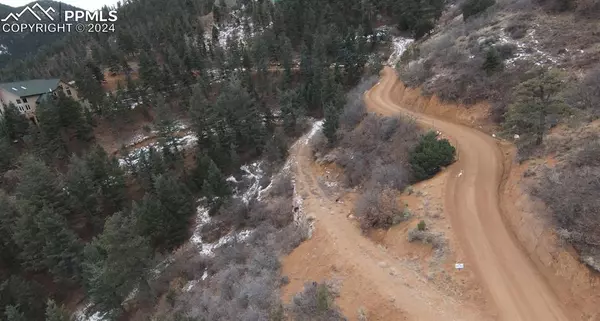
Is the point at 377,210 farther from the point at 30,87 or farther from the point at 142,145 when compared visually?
the point at 30,87

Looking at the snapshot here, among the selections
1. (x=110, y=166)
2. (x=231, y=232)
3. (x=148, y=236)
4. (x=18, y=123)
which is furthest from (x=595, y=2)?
(x=18, y=123)

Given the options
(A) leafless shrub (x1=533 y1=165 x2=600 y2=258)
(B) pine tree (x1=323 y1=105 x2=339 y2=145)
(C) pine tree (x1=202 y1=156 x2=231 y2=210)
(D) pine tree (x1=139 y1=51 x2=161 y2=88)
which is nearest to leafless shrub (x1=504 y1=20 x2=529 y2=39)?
(B) pine tree (x1=323 y1=105 x2=339 y2=145)

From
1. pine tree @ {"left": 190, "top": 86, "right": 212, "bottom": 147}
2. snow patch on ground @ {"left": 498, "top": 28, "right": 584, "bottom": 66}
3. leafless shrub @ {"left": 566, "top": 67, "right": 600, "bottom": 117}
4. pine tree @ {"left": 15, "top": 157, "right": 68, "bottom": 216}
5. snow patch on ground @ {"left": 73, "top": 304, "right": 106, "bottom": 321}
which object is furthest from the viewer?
pine tree @ {"left": 190, "top": 86, "right": 212, "bottom": 147}

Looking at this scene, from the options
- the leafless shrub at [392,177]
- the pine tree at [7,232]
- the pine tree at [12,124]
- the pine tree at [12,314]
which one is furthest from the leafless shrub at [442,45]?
the pine tree at [12,124]

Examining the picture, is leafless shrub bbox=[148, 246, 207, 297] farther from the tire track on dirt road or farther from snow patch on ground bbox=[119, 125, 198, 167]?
snow patch on ground bbox=[119, 125, 198, 167]

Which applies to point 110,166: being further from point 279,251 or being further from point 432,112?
point 432,112

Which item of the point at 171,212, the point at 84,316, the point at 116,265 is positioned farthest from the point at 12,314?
the point at 171,212

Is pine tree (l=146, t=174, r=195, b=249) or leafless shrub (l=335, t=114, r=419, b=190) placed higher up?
leafless shrub (l=335, t=114, r=419, b=190)

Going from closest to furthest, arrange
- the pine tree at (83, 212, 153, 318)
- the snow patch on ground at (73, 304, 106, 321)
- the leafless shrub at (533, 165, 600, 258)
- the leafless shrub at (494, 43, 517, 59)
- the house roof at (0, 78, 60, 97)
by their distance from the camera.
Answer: the leafless shrub at (533, 165, 600, 258) → the pine tree at (83, 212, 153, 318) → the leafless shrub at (494, 43, 517, 59) → the snow patch on ground at (73, 304, 106, 321) → the house roof at (0, 78, 60, 97)
